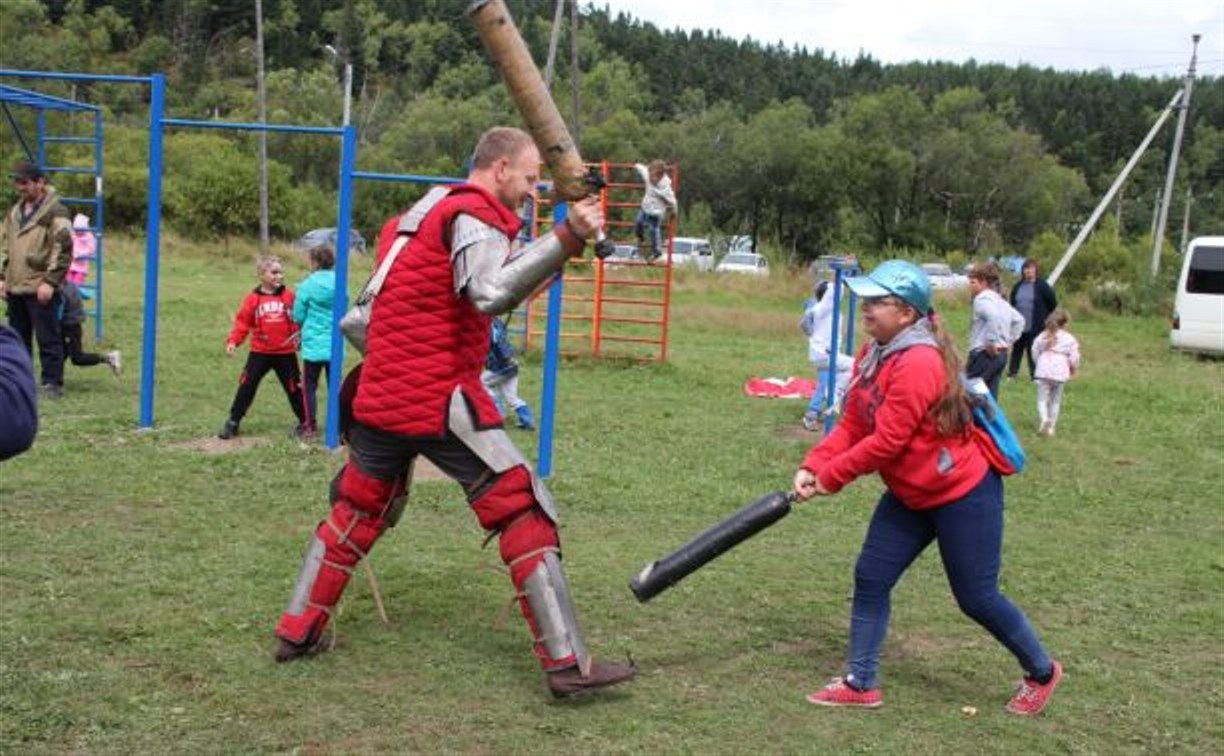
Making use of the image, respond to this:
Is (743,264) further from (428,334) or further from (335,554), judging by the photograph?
(428,334)

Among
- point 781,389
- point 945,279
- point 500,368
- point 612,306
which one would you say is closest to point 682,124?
point 945,279

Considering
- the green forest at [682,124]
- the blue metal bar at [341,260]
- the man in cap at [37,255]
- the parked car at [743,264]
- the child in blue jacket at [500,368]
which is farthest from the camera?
the green forest at [682,124]

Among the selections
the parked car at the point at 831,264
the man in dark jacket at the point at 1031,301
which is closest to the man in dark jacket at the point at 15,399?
the parked car at the point at 831,264

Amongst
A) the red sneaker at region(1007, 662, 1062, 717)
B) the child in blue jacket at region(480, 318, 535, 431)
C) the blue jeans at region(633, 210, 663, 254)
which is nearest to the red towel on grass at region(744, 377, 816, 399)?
the blue jeans at region(633, 210, 663, 254)

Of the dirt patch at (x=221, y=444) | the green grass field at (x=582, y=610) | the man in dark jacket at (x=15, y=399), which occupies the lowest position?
the dirt patch at (x=221, y=444)

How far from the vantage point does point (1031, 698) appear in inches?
191

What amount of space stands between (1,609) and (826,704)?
11.5ft

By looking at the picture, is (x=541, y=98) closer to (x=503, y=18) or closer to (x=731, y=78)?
(x=503, y=18)

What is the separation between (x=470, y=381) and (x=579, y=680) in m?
1.18

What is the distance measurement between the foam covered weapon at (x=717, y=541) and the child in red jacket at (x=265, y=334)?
565cm

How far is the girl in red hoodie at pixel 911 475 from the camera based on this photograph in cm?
454

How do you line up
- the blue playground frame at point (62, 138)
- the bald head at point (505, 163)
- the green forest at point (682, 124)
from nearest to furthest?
the bald head at point (505, 163) < the blue playground frame at point (62, 138) < the green forest at point (682, 124)

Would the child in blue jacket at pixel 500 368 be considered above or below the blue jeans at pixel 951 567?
below

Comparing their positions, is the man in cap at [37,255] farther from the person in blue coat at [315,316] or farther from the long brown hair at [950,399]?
the long brown hair at [950,399]
